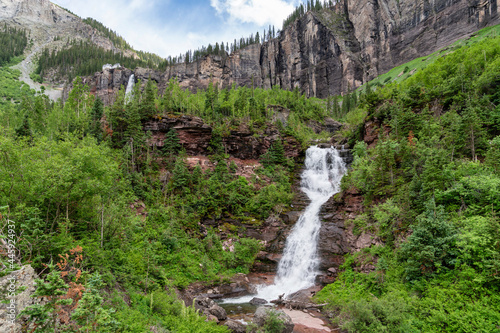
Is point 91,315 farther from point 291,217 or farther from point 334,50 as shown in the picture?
point 334,50

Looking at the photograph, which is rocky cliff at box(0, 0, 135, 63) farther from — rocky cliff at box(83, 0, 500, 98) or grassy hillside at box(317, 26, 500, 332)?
grassy hillside at box(317, 26, 500, 332)

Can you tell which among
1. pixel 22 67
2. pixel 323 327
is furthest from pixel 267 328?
pixel 22 67

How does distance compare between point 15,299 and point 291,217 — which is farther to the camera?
point 291,217

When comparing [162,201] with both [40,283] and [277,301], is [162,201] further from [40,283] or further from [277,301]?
[40,283]

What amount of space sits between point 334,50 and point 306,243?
11833 cm

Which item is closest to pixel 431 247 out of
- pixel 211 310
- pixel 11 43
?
pixel 211 310

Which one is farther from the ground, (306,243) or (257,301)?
(306,243)

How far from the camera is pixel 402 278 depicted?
Answer: 59.6 ft

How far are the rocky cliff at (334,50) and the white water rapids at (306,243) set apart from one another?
67.8 meters

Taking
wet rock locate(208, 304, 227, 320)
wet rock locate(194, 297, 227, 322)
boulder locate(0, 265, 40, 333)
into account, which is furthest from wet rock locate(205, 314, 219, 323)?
boulder locate(0, 265, 40, 333)

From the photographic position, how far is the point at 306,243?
1225 inches

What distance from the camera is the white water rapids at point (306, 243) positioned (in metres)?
26.7

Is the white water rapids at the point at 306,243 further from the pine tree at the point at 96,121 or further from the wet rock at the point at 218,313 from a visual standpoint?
the pine tree at the point at 96,121

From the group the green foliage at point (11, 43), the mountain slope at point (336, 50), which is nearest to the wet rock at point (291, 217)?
the mountain slope at point (336, 50)
